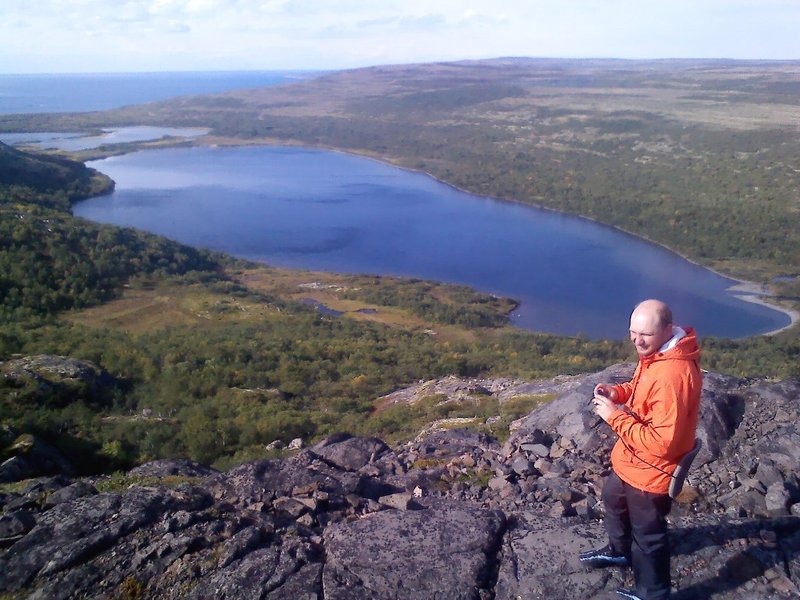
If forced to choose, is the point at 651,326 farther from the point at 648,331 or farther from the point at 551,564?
the point at 551,564

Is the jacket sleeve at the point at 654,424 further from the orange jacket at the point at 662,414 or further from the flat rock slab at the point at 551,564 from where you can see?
the flat rock slab at the point at 551,564

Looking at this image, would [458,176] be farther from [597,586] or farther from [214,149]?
[597,586]

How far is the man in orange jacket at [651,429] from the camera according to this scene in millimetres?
2744

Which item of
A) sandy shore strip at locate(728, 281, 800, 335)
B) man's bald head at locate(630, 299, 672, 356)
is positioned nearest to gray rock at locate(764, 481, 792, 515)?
man's bald head at locate(630, 299, 672, 356)

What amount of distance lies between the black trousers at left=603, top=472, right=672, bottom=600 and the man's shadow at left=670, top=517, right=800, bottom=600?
22cm

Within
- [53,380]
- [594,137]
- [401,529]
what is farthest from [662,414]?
Result: [594,137]

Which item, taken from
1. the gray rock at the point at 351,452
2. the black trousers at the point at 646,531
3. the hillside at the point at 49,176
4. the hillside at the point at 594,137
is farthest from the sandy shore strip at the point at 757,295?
the hillside at the point at 49,176

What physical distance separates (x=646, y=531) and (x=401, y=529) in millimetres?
1456

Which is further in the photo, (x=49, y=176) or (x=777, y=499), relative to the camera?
(x=49, y=176)

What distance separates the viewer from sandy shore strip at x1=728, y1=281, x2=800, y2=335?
28.1 m

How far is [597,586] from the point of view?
128 inches

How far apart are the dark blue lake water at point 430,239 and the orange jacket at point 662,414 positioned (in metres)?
23.6

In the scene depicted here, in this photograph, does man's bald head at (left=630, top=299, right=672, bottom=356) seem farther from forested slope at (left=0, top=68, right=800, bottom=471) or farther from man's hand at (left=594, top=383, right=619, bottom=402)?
forested slope at (left=0, top=68, right=800, bottom=471)

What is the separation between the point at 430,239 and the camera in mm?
42281
